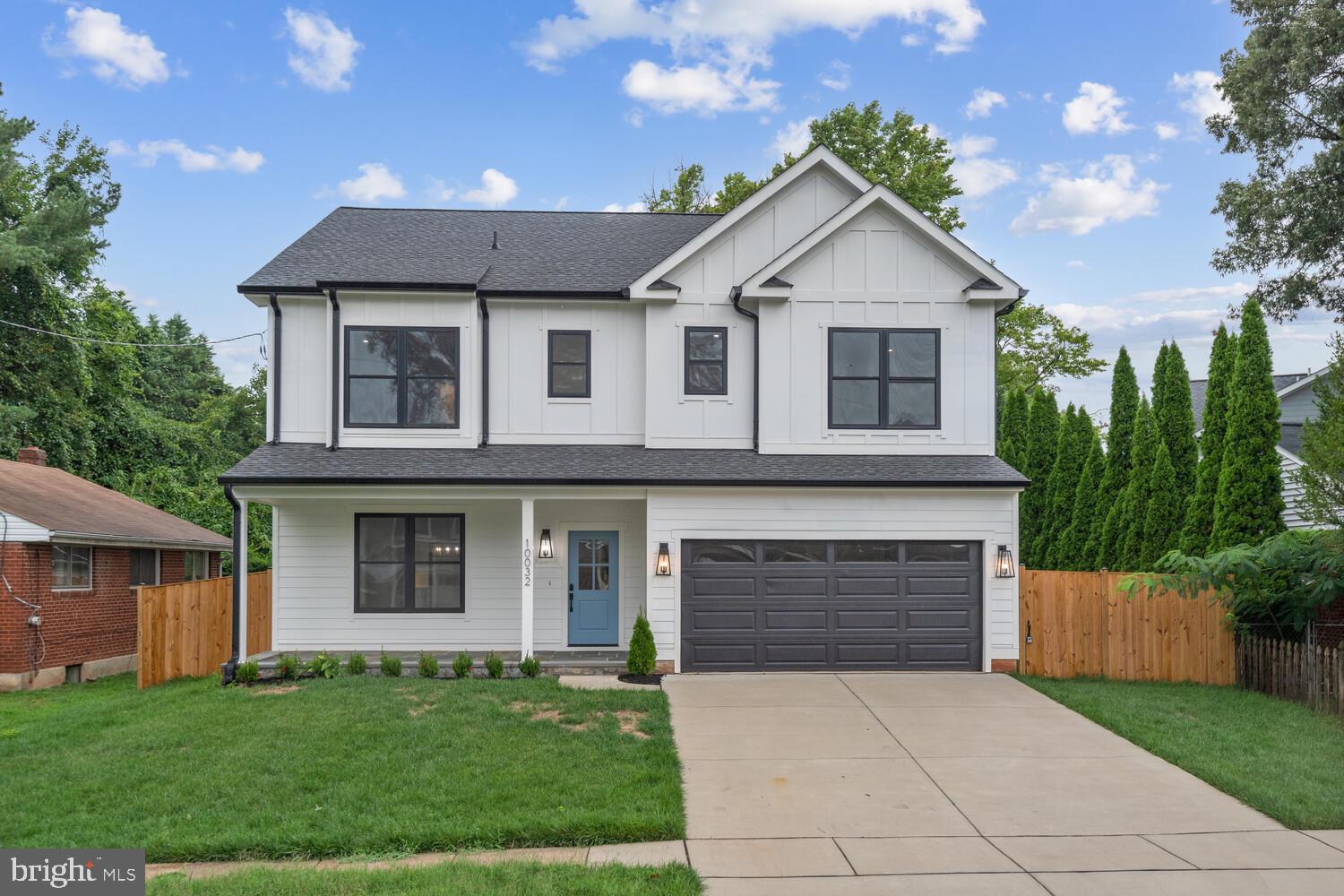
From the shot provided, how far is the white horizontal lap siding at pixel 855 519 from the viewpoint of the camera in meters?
13.2

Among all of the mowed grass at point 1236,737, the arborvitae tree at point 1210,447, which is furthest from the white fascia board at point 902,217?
the mowed grass at point 1236,737

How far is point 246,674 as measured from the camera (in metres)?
12.1

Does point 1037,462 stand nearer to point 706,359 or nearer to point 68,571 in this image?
point 706,359

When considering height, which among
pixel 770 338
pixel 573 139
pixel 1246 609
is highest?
pixel 573 139

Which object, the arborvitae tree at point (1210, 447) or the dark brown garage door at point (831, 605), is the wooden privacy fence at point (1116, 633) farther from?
the arborvitae tree at point (1210, 447)

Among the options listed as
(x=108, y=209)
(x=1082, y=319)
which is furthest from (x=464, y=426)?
(x=1082, y=319)

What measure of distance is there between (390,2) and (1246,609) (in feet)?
65.9

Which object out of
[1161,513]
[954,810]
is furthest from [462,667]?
[1161,513]

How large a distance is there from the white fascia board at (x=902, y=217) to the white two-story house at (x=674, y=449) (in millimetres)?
38

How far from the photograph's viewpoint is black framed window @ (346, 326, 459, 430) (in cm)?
1396

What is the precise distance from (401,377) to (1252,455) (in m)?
13.6

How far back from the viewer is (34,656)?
1503 centimetres

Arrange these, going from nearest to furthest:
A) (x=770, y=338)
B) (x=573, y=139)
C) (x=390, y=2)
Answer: (x=770, y=338)
(x=390, y=2)
(x=573, y=139)

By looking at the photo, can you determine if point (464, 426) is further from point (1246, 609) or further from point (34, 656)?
point (1246, 609)
